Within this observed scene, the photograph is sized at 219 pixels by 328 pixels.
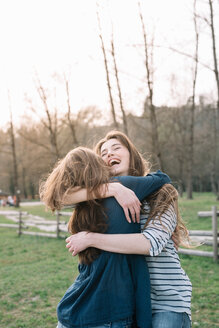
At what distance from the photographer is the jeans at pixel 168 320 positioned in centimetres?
182

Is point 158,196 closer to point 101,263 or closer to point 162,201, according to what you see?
point 162,201

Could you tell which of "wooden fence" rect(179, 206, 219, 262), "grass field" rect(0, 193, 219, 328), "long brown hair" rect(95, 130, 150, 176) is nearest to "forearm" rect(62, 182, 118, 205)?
"long brown hair" rect(95, 130, 150, 176)

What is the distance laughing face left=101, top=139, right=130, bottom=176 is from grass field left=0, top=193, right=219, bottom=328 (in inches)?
48.0

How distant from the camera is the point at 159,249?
6.15 ft

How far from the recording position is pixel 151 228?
6.36ft

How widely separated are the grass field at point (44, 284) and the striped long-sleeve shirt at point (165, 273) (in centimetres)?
143

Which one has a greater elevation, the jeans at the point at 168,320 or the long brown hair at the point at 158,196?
the long brown hair at the point at 158,196

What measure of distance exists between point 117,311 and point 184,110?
27085 mm

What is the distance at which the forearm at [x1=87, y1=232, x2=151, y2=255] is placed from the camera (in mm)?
1821

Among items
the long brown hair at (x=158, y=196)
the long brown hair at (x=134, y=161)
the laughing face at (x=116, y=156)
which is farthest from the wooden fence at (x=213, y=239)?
the laughing face at (x=116, y=156)

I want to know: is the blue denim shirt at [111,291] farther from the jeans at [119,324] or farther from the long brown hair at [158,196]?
the long brown hair at [158,196]

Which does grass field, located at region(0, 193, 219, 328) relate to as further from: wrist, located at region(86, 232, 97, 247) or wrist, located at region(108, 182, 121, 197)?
wrist, located at region(86, 232, 97, 247)

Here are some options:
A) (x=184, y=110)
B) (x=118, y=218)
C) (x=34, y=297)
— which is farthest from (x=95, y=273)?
(x=184, y=110)

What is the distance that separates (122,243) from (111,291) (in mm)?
262
